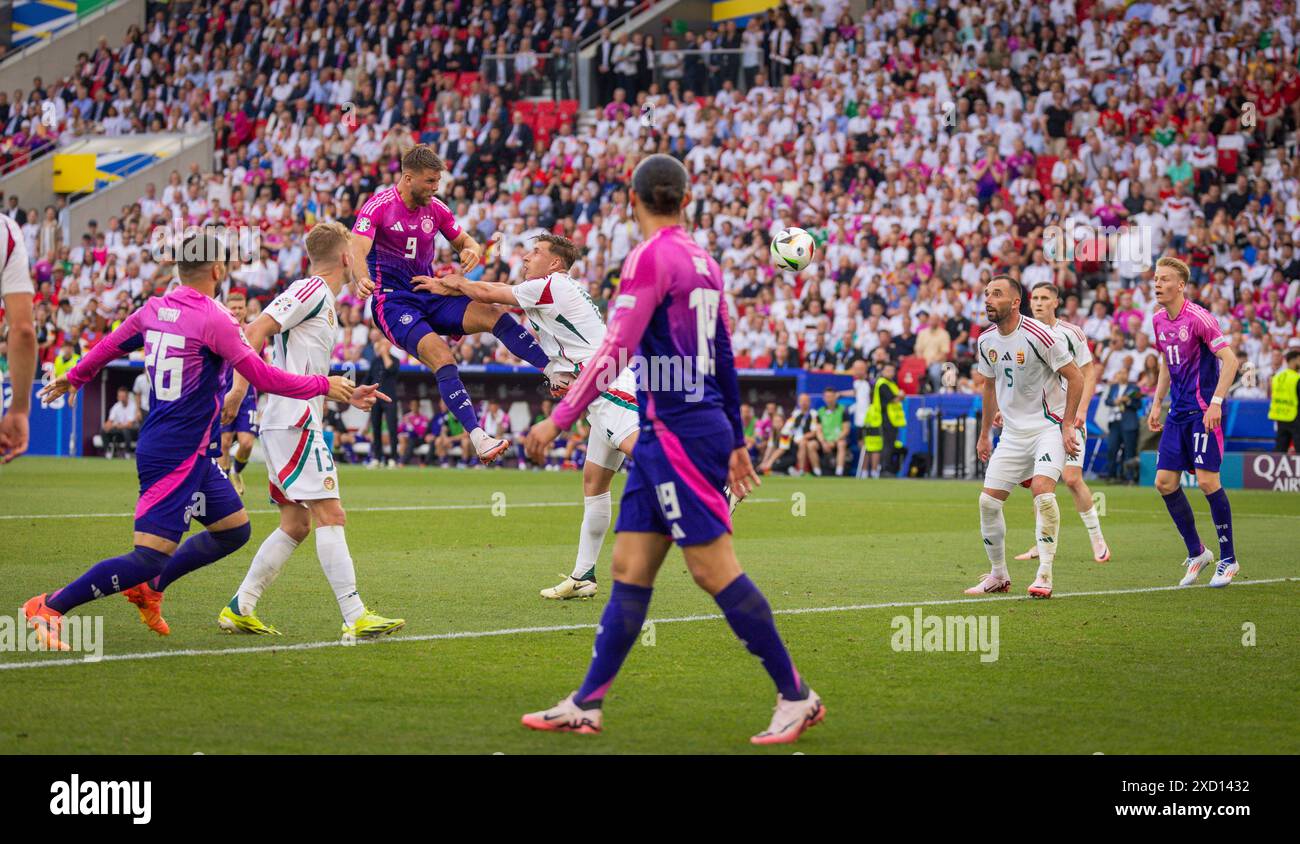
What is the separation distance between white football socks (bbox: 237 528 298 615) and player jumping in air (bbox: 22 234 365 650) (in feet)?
2.15

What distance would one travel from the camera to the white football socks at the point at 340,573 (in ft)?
27.6

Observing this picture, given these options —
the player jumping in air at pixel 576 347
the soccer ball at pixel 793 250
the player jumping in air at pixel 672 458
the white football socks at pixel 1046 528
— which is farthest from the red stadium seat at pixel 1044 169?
the player jumping in air at pixel 672 458

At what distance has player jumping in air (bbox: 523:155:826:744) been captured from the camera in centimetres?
594

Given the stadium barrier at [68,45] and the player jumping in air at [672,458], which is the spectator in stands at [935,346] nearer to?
the player jumping in air at [672,458]

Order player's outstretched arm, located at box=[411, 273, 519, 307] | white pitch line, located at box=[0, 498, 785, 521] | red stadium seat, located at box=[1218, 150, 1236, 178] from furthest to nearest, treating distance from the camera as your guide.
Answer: red stadium seat, located at box=[1218, 150, 1236, 178]
white pitch line, located at box=[0, 498, 785, 521]
player's outstretched arm, located at box=[411, 273, 519, 307]

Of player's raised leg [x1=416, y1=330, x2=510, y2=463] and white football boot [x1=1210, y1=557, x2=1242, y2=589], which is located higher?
player's raised leg [x1=416, y1=330, x2=510, y2=463]

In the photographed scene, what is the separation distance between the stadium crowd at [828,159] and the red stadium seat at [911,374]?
40mm

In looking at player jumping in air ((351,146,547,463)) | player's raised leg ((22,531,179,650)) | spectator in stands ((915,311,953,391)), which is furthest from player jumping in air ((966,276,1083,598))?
spectator in stands ((915,311,953,391))

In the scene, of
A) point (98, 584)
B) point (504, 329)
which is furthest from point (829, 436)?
point (98, 584)

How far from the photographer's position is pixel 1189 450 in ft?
40.9

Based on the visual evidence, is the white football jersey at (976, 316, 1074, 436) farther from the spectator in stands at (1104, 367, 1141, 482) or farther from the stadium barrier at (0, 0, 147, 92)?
the stadium barrier at (0, 0, 147, 92)

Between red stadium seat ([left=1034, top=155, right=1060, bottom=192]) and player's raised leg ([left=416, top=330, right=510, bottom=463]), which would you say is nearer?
player's raised leg ([left=416, top=330, right=510, bottom=463])

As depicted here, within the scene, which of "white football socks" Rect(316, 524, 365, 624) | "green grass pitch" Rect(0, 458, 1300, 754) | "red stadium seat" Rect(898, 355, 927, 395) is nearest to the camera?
"green grass pitch" Rect(0, 458, 1300, 754)

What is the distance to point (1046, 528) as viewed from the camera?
37.4 ft
